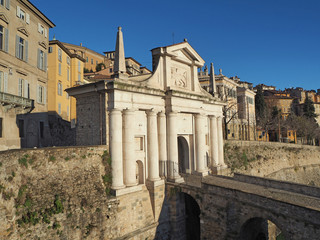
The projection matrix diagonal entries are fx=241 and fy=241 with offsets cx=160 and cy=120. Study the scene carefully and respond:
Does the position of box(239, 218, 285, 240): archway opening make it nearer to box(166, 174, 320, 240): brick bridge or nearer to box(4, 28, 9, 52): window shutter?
box(166, 174, 320, 240): brick bridge

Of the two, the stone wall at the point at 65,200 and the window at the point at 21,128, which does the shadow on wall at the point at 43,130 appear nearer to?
the window at the point at 21,128

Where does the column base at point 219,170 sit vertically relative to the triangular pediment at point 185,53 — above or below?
below

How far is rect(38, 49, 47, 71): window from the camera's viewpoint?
76.2 feet

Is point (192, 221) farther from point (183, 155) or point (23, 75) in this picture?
point (23, 75)

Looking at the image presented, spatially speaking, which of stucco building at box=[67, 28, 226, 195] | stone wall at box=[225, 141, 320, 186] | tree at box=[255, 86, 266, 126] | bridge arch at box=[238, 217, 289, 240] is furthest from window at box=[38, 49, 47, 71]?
tree at box=[255, 86, 266, 126]

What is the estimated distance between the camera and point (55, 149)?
11203 mm

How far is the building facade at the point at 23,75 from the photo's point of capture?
18750 mm

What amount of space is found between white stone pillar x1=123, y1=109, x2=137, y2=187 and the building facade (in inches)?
416

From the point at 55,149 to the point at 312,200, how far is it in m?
12.6

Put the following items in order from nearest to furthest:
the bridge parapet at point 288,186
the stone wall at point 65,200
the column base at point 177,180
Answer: the stone wall at point 65,200
the bridge parapet at point 288,186
the column base at point 177,180

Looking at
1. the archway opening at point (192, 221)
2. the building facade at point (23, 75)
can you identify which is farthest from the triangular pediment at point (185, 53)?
the building facade at point (23, 75)

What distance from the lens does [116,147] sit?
13039mm

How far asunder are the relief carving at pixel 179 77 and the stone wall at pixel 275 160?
37.5 feet

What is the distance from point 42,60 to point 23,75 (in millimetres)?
3485
